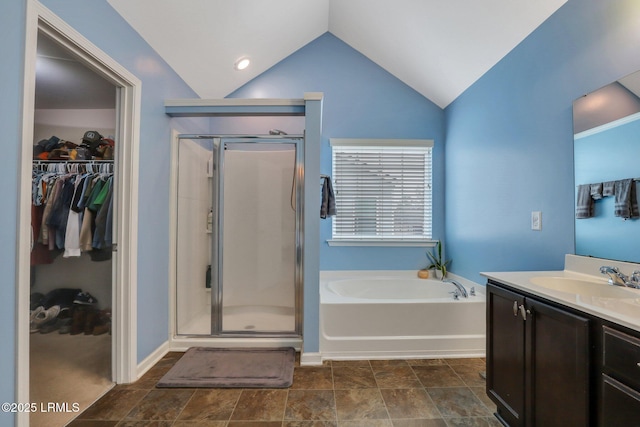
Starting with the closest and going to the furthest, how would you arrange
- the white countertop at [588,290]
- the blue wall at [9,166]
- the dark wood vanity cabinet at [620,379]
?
the dark wood vanity cabinet at [620,379] < the white countertop at [588,290] < the blue wall at [9,166]

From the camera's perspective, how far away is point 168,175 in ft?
7.69

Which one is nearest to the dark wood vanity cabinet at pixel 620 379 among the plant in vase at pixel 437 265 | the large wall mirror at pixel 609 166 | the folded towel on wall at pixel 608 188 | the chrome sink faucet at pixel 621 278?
the chrome sink faucet at pixel 621 278

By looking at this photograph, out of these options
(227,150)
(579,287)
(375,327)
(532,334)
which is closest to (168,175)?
(227,150)

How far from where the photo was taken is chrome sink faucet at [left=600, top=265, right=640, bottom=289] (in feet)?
4.25

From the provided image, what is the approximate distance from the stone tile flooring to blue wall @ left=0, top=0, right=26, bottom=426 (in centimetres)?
63

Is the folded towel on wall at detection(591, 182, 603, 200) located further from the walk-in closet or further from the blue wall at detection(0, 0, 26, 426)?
the walk-in closet

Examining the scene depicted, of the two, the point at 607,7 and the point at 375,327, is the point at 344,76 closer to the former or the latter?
the point at 607,7

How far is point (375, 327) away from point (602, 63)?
7.24 ft

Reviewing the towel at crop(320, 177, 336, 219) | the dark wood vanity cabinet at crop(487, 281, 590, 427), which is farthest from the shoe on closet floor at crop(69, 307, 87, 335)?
the dark wood vanity cabinet at crop(487, 281, 590, 427)

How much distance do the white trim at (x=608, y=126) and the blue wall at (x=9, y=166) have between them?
9.34ft

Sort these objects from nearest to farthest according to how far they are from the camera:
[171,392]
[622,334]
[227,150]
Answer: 1. [622,334]
2. [171,392]
3. [227,150]

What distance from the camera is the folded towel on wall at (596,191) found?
1531 millimetres

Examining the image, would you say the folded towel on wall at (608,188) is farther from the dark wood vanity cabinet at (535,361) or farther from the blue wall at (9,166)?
the blue wall at (9,166)

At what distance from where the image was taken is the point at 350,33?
307cm
